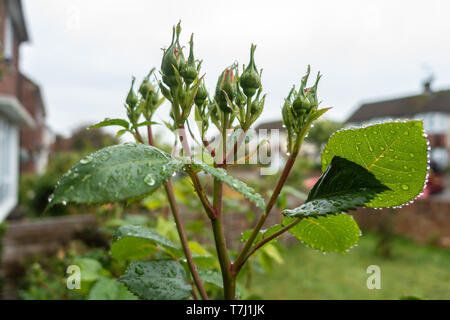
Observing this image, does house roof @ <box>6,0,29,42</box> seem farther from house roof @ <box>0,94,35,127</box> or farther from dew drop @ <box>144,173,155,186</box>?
dew drop @ <box>144,173,155,186</box>

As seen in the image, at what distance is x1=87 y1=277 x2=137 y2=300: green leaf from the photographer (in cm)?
99

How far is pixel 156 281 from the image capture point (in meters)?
0.64

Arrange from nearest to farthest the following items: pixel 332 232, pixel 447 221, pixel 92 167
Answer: pixel 92 167
pixel 332 232
pixel 447 221

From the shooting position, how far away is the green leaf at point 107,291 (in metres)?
0.99

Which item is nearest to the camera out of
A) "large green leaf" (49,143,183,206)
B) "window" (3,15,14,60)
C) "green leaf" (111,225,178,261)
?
"large green leaf" (49,143,183,206)

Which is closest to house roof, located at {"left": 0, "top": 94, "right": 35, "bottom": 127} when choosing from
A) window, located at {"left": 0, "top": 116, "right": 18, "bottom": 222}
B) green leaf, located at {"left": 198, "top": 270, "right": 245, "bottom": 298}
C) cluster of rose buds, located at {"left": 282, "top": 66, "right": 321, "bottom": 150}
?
window, located at {"left": 0, "top": 116, "right": 18, "bottom": 222}

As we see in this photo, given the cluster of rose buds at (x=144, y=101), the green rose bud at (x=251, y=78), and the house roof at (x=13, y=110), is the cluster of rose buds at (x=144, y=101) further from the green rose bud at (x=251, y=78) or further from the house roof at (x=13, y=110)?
the house roof at (x=13, y=110)

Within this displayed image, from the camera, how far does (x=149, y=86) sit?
0.77 meters

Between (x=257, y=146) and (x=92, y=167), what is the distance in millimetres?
317

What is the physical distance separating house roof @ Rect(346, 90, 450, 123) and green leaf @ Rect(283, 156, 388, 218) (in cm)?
3466

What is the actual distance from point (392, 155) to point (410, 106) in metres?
37.2

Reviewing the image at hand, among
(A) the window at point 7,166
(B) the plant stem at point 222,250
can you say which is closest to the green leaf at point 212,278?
(B) the plant stem at point 222,250
